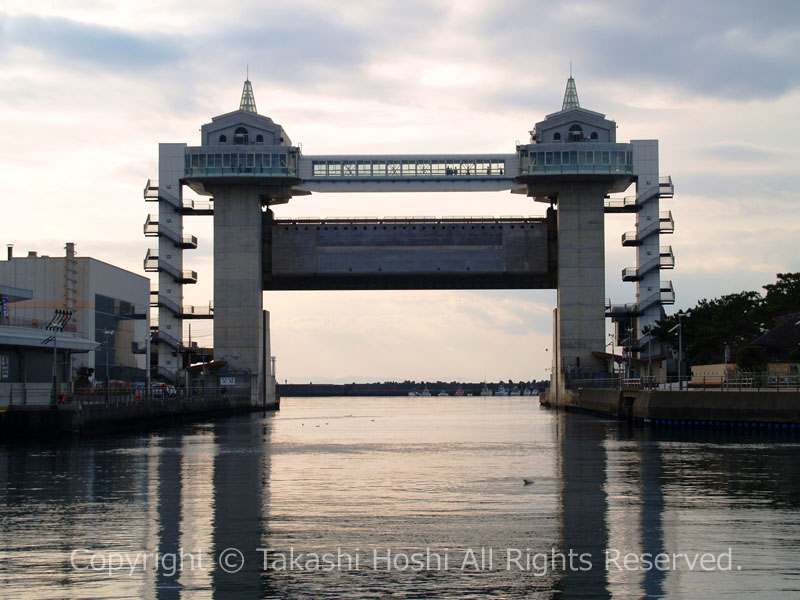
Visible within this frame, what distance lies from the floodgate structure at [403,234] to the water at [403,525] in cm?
5897

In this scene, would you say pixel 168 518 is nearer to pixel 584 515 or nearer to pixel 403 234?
pixel 584 515

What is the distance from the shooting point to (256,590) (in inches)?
649

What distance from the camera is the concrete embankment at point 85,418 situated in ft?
180

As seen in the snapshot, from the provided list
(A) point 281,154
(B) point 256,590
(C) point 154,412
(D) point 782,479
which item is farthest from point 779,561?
(A) point 281,154

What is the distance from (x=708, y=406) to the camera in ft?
194

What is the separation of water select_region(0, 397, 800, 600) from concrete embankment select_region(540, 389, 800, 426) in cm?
1326

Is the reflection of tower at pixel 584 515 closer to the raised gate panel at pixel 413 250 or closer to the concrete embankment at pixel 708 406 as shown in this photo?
the concrete embankment at pixel 708 406

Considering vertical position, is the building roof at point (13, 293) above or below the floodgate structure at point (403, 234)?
below

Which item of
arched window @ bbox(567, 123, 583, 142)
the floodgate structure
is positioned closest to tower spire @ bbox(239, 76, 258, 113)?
the floodgate structure

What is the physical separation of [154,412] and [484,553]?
5707 cm

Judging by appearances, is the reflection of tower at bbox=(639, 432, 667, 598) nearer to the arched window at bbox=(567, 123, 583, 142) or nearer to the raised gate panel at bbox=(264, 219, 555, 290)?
the raised gate panel at bbox=(264, 219, 555, 290)

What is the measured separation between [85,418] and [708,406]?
112 ft

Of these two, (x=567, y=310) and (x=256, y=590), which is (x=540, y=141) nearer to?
(x=567, y=310)

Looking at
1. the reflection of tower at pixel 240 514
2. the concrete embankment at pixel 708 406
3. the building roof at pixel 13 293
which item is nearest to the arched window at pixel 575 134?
the concrete embankment at pixel 708 406
